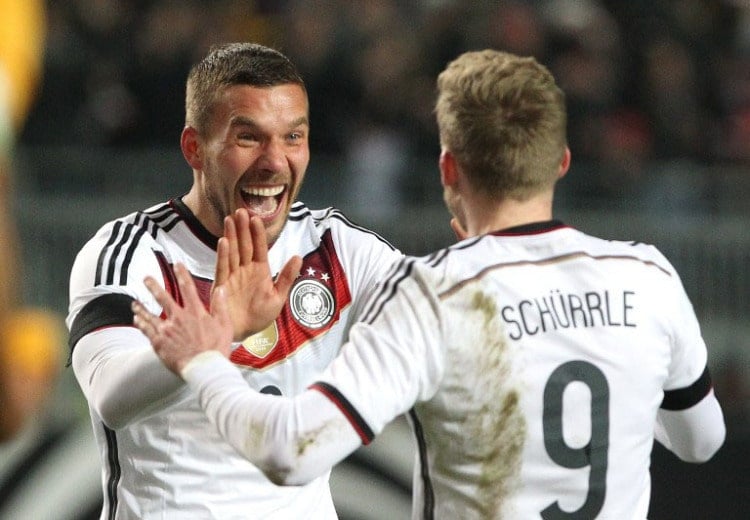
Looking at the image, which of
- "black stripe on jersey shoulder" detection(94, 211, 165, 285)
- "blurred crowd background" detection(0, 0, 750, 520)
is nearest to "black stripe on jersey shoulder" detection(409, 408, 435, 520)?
"black stripe on jersey shoulder" detection(94, 211, 165, 285)

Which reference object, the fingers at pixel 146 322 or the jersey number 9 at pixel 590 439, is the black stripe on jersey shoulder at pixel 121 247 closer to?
the fingers at pixel 146 322

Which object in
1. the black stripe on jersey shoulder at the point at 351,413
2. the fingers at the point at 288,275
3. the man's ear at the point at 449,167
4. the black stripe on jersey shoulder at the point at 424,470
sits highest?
the man's ear at the point at 449,167

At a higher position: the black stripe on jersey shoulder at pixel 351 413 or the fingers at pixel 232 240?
the fingers at pixel 232 240

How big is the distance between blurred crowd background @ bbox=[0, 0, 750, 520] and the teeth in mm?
3954

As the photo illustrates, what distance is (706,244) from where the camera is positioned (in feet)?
30.9

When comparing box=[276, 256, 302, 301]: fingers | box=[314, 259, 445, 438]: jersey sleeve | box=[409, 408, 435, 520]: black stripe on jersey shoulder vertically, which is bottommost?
box=[409, 408, 435, 520]: black stripe on jersey shoulder

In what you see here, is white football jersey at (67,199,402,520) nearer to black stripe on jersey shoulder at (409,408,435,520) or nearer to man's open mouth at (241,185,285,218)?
man's open mouth at (241,185,285,218)

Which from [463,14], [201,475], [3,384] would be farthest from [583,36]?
[3,384]

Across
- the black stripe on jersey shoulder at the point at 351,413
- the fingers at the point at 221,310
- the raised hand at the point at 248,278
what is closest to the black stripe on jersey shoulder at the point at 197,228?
the raised hand at the point at 248,278

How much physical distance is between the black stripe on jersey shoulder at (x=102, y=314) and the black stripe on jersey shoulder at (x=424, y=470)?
0.91 metres

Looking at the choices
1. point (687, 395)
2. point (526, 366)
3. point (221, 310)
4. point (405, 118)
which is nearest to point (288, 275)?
point (221, 310)

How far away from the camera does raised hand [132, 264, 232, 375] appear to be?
3307 millimetres

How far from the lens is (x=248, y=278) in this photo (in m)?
3.55

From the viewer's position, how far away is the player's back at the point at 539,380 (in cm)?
323
